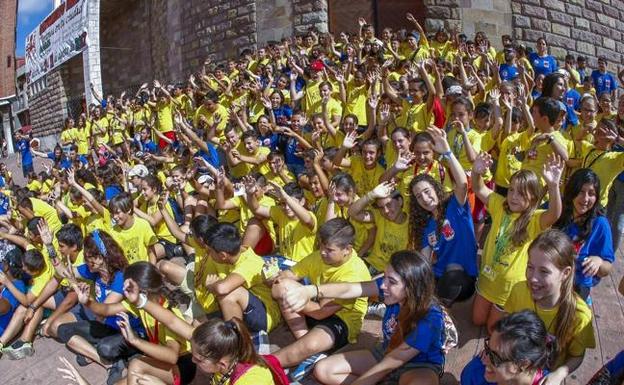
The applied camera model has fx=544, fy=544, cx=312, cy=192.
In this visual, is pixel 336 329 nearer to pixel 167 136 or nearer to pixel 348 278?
pixel 348 278

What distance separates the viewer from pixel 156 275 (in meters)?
3.55

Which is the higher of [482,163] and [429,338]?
[482,163]

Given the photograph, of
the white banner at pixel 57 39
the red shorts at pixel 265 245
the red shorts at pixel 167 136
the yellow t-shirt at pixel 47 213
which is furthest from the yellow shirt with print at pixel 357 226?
the white banner at pixel 57 39

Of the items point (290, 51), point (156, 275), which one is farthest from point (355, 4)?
point (156, 275)

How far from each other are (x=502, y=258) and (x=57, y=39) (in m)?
22.9

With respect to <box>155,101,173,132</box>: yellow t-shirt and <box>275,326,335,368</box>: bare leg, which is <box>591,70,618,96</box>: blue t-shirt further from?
<box>275,326,335,368</box>: bare leg

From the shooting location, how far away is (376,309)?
4.26 m

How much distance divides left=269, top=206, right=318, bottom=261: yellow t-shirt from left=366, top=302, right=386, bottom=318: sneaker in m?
0.72

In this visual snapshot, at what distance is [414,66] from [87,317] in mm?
6344

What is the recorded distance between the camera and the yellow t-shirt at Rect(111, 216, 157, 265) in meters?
5.11

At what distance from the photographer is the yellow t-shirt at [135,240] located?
511 centimetres

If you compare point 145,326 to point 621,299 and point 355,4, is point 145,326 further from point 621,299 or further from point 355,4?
point 355,4

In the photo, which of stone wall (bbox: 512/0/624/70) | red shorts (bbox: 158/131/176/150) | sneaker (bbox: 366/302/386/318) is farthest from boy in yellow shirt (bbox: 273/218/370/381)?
stone wall (bbox: 512/0/624/70)

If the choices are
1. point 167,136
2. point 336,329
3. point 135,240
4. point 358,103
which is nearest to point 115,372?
point 135,240
